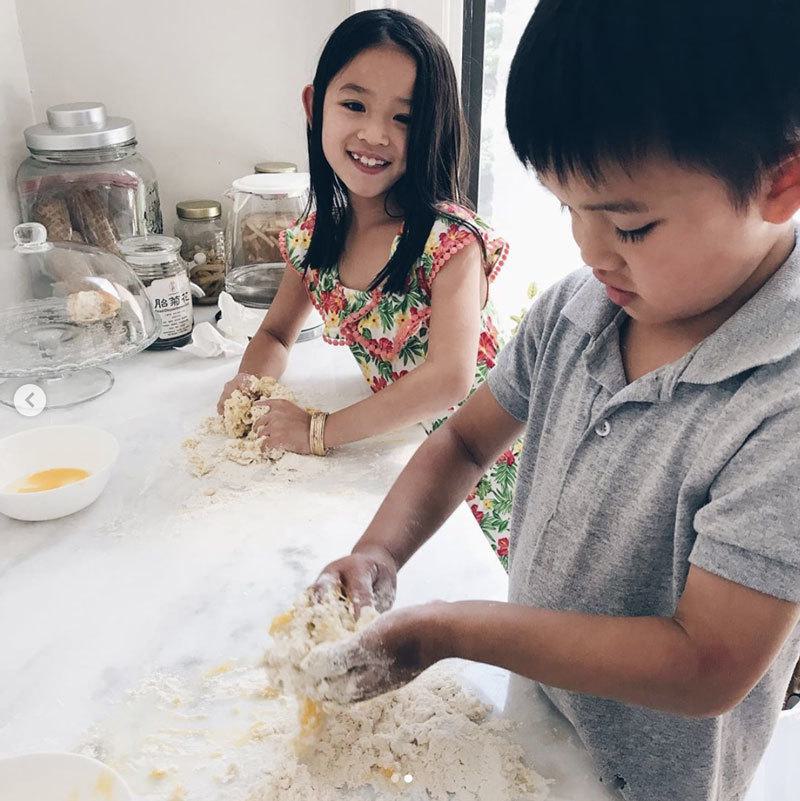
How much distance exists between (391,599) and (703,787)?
0.97 feet

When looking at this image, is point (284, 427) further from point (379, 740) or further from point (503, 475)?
point (379, 740)

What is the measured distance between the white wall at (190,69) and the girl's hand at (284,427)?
786 mm

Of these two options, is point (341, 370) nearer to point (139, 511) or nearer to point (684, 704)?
point (139, 511)

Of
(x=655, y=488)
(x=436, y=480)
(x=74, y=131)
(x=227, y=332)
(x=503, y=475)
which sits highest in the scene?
(x=74, y=131)

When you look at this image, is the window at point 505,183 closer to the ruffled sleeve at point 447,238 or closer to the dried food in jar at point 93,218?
the ruffled sleeve at point 447,238

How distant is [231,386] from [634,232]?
792mm

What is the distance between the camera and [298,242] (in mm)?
1343

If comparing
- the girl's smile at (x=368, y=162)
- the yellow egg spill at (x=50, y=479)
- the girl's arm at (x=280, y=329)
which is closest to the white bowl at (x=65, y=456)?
the yellow egg spill at (x=50, y=479)

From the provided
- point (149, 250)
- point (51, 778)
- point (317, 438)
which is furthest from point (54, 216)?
point (51, 778)

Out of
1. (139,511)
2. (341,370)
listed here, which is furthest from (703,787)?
(341,370)

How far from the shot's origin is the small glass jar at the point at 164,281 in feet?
4.45

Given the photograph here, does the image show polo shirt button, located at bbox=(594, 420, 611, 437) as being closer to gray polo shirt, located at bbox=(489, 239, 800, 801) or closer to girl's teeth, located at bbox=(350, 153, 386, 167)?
gray polo shirt, located at bbox=(489, 239, 800, 801)

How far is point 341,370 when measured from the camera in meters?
1.36

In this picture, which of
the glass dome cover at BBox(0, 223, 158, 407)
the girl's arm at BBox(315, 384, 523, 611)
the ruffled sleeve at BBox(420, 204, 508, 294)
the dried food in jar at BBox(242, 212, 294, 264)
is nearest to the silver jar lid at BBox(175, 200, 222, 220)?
the dried food in jar at BBox(242, 212, 294, 264)
